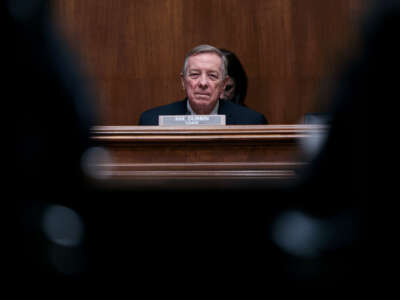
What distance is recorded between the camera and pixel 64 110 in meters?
0.31

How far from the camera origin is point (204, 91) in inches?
88.1

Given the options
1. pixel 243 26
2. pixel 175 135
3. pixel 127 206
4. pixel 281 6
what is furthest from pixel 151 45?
pixel 127 206

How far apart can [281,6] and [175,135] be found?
2459mm

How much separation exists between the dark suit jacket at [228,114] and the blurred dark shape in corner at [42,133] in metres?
1.79

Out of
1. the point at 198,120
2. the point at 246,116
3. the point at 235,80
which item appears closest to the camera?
the point at 198,120

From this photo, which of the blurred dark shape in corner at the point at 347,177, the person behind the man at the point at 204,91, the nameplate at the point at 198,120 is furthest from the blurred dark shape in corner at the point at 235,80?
the blurred dark shape in corner at the point at 347,177

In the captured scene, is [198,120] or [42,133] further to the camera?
[198,120]

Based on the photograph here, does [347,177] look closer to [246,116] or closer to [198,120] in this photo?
[198,120]

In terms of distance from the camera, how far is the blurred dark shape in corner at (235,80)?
3.00 metres

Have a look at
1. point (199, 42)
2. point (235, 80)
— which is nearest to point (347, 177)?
point (235, 80)

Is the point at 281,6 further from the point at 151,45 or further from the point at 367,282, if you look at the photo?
the point at 367,282

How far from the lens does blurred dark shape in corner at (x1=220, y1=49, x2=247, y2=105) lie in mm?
3004

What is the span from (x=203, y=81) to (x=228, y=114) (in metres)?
0.19

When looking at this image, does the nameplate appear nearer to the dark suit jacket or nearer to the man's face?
the dark suit jacket
